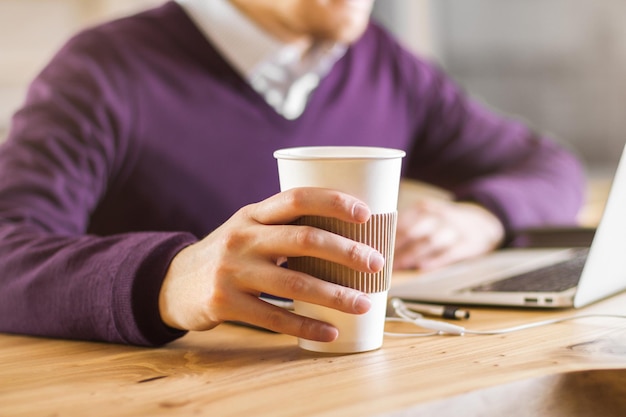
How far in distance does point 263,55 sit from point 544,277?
2.12 feet

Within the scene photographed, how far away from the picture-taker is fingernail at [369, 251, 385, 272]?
25.5 inches

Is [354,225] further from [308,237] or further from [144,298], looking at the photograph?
[144,298]

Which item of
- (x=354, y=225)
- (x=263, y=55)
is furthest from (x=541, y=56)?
(x=354, y=225)

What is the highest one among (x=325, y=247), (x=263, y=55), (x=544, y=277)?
(x=263, y=55)

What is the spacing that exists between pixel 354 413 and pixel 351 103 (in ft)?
3.61

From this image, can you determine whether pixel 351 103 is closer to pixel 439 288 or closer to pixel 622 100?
pixel 439 288

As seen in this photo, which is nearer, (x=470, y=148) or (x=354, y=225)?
(x=354, y=225)

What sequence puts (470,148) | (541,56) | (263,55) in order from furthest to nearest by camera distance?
(541,56)
(470,148)
(263,55)

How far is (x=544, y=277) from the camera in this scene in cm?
98

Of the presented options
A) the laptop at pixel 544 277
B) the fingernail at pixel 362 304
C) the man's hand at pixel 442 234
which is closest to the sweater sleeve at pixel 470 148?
the man's hand at pixel 442 234

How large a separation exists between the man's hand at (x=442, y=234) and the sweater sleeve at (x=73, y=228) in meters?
0.46

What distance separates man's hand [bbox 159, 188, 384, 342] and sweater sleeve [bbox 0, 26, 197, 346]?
57mm

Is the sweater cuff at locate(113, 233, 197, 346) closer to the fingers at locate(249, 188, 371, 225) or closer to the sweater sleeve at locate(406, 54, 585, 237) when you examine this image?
the fingers at locate(249, 188, 371, 225)

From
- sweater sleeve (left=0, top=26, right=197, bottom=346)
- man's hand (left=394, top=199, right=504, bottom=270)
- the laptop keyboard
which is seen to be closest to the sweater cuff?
sweater sleeve (left=0, top=26, right=197, bottom=346)
